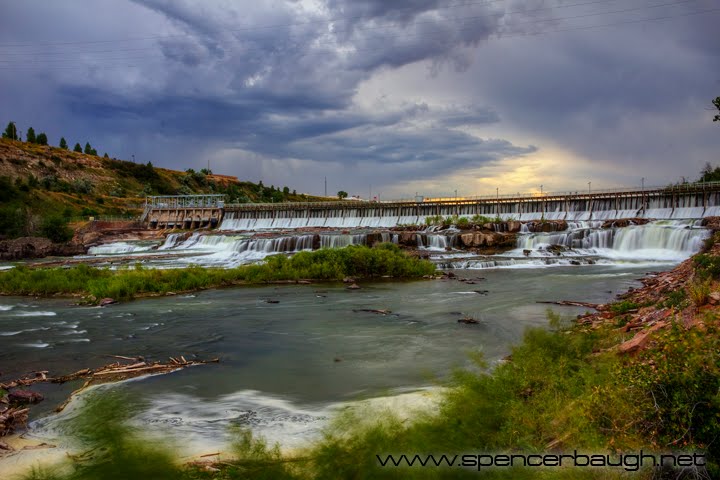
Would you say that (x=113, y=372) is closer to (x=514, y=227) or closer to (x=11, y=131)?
(x=514, y=227)

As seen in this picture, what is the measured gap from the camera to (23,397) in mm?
6777

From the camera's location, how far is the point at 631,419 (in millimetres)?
3977

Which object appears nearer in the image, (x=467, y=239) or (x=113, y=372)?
(x=113, y=372)

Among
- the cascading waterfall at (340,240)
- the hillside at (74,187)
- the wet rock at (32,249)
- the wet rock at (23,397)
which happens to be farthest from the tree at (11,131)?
the wet rock at (23,397)

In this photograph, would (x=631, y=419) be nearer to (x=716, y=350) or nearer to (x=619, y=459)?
(x=619, y=459)

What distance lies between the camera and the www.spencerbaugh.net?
3455mm

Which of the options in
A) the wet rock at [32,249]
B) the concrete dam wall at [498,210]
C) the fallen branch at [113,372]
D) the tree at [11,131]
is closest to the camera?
the fallen branch at [113,372]

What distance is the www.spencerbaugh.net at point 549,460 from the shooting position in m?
3.46

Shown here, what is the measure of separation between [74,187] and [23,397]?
289 ft

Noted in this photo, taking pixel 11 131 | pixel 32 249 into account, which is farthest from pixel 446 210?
pixel 11 131

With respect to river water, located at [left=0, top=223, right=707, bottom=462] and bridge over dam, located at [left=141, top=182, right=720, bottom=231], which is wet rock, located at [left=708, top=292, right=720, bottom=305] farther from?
bridge over dam, located at [left=141, top=182, right=720, bottom=231]

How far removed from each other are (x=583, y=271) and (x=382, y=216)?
39.2m

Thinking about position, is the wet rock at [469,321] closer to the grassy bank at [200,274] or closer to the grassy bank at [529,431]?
the grassy bank at [529,431]

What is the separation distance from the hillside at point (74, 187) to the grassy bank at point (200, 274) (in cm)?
3301
